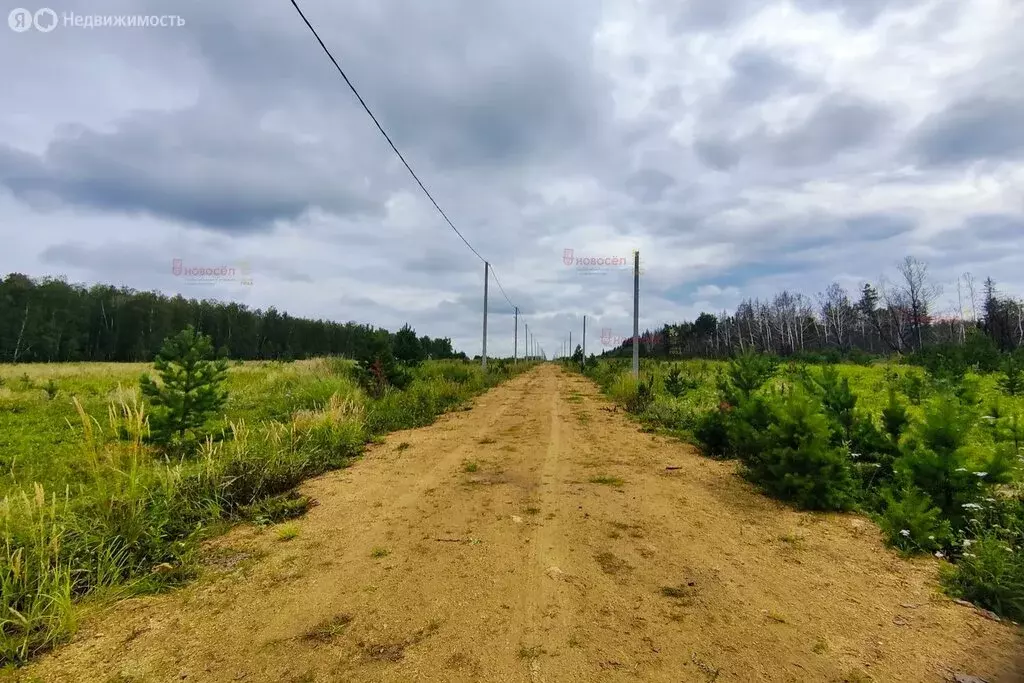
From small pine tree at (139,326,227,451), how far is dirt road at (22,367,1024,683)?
333 cm

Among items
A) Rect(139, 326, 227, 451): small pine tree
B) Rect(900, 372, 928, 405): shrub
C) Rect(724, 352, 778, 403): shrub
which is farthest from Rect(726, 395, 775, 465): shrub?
Rect(900, 372, 928, 405): shrub

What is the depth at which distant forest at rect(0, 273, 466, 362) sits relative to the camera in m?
49.2

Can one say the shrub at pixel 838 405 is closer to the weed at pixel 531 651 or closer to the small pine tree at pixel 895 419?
the small pine tree at pixel 895 419

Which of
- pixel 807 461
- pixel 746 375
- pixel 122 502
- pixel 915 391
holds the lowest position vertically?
pixel 122 502

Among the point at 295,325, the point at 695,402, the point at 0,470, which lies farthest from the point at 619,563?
the point at 295,325

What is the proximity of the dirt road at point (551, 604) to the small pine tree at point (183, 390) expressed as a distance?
333cm

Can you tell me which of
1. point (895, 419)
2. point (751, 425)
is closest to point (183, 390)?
point (751, 425)

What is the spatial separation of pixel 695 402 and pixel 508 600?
37.5 ft

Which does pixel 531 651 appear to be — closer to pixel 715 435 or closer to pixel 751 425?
pixel 751 425

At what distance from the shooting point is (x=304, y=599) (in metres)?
3.24

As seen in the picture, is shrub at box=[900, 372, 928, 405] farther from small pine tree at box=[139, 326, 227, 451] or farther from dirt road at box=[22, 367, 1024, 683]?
small pine tree at box=[139, 326, 227, 451]

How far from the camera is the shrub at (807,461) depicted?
4.96 metres

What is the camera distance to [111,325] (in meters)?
58.9

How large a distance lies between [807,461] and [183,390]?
8.19m
